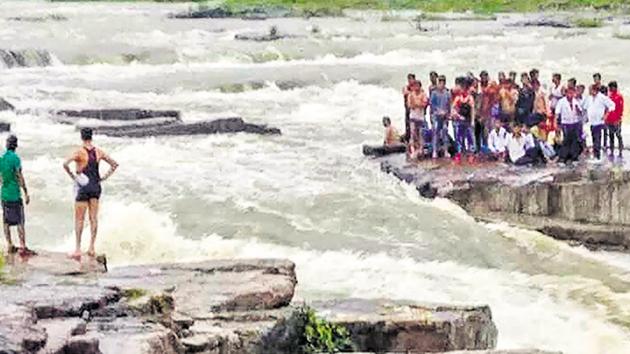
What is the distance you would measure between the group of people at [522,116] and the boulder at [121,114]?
10.9 meters

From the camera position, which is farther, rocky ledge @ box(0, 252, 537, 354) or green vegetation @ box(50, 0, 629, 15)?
green vegetation @ box(50, 0, 629, 15)

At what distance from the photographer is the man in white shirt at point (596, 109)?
21781 mm

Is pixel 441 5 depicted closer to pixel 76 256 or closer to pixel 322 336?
pixel 76 256

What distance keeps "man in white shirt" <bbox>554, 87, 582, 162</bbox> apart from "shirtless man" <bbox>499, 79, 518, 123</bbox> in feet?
2.41

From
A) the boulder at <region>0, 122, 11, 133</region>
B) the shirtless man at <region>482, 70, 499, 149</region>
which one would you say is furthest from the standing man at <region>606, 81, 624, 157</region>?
the boulder at <region>0, 122, 11, 133</region>

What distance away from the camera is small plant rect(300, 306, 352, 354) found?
474 inches

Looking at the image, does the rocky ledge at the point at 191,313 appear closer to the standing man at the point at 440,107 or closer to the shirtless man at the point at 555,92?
the standing man at the point at 440,107

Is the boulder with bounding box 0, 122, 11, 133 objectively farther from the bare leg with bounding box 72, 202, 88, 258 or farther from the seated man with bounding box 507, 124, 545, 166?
the bare leg with bounding box 72, 202, 88, 258

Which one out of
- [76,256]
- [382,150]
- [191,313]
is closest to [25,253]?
[76,256]

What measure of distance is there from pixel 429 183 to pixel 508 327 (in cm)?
659

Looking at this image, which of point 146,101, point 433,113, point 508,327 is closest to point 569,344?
point 508,327

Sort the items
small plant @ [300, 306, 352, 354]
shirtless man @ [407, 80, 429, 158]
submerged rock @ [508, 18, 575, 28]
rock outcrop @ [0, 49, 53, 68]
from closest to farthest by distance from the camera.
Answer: small plant @ [300, 306, 352, 354] < shirtless man @ [407, 80, 429, 158] < rock outcrop @ [0, 49, 53, 68] < submerged rock @ [508, 18, 575, 28]

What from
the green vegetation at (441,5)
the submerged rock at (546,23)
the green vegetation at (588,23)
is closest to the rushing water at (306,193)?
the green vegetation at (588,23)

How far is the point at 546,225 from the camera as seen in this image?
65.7 ft
